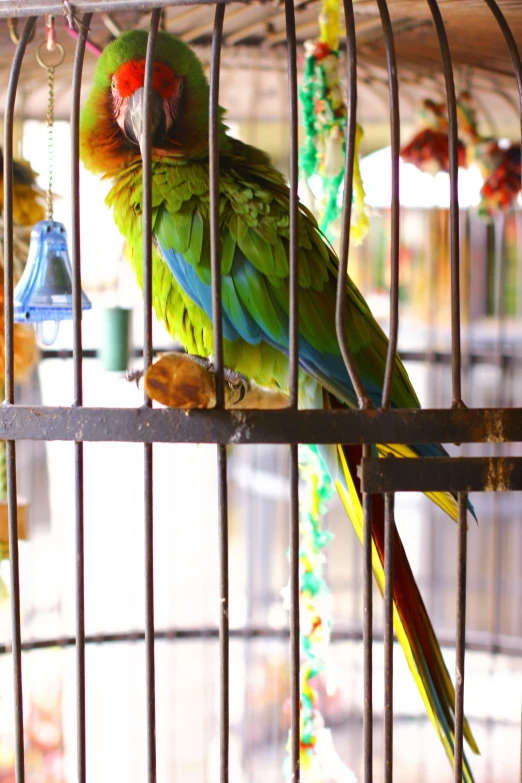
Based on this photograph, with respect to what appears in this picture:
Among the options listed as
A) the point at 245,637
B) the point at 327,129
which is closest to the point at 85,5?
the point at 327,129

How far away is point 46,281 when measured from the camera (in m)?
1.00

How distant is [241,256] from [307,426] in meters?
0.28

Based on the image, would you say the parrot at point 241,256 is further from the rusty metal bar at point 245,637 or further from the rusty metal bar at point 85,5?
the rusty metal bar at point 245,637

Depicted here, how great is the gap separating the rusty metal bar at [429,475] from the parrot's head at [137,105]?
1.65 ft

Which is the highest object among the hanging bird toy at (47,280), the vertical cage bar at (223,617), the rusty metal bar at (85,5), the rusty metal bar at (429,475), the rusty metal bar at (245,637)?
the rusty metal bar at (85,5)

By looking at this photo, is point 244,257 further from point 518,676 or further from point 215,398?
point 518,676

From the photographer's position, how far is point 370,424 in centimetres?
71

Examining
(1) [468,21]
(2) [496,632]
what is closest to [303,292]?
(1) [468,21]

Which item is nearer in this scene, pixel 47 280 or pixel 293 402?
pixel 293 402

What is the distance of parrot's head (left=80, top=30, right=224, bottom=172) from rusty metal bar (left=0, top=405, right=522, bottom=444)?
390 millimetres

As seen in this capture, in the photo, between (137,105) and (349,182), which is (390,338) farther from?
(137,105)

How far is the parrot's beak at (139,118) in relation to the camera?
0.90m

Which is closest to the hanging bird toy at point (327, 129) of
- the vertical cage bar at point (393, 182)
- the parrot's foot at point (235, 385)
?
the parrot's foot at point (235, 385)

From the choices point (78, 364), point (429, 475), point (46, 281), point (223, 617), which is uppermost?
point (46, 281)
